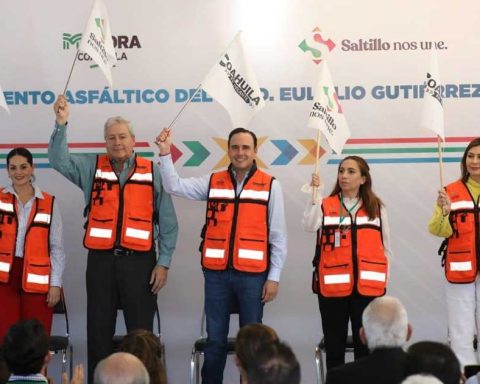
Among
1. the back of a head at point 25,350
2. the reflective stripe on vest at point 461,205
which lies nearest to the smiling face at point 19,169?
the back of a head at point 25,350

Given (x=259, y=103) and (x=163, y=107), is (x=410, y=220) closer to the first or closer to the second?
(x=259, y=103)

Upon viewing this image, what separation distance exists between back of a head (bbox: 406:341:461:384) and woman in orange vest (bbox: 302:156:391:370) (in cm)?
201

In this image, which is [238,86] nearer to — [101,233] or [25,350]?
[101,233]

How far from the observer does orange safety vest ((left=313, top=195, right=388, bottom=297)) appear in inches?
206

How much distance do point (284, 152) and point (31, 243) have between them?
5.90 ft

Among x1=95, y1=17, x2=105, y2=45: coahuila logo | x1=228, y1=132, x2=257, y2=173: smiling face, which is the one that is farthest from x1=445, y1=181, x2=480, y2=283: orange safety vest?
x1=95, y1=17, x2=105, y2=45: coahuila logo

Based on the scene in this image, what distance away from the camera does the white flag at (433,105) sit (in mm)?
5320

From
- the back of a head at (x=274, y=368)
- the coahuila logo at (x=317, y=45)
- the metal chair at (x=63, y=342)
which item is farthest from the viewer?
the coahuila logo at (x=317, y=45)

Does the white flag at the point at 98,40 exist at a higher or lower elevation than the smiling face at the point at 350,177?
higher

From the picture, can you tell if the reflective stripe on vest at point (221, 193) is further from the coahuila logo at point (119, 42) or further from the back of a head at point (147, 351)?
the back of a head at point (147, 351)

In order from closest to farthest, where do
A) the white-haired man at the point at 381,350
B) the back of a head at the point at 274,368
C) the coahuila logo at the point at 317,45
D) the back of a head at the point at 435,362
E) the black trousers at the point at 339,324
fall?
the back of a head at the point at 274,368 → the back of a head at the point at 435,362 → the white-haired man at the point at 381,350 → the black trousers at the point at 339,324 → the coahuila logo at the point at 317,45

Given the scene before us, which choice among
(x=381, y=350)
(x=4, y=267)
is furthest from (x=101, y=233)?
(x=381, y=350)

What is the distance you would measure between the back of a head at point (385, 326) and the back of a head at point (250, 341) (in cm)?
42

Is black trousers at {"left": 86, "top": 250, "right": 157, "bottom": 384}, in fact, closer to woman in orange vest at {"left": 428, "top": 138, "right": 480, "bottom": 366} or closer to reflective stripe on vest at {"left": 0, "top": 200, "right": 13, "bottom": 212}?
reflective stripe on vest at {"left": 0, "top": 200, "right": 13, "bottom": 212}
